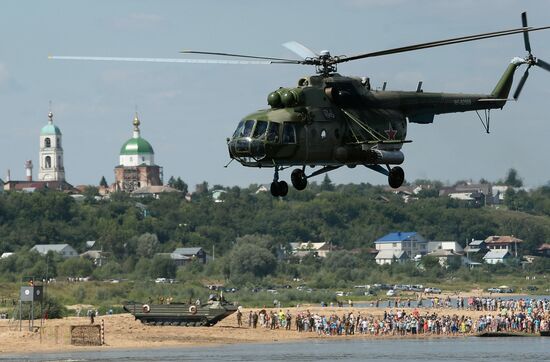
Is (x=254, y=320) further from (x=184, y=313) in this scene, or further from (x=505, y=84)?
(x=505, y=84)

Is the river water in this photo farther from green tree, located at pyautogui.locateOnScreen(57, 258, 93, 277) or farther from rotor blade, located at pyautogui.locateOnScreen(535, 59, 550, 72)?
green tree, located at pyautogui.locateOnScreen(57, 258, 93, 277)

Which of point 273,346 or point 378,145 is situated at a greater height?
point 378,145

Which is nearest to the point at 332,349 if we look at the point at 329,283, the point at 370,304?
the point at 370,304

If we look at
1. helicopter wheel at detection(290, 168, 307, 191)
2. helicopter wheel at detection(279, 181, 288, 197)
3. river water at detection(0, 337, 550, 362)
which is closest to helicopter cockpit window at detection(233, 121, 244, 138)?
helicopter wheel at detection(279, 181, 288, 197)

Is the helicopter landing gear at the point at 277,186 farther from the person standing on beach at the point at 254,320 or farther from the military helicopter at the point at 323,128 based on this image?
the person standing on beach at the point at 254,320

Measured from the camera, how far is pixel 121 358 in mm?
79188

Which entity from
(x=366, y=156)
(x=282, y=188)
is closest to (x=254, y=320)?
(x=366, y=156)

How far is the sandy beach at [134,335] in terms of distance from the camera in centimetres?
8731

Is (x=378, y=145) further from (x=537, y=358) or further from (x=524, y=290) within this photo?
(x=524, y=290)

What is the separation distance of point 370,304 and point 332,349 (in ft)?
190

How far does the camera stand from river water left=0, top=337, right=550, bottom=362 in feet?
260

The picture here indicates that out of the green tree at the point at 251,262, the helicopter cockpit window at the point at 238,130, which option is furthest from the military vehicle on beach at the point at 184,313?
the green tree at the point at 251,262

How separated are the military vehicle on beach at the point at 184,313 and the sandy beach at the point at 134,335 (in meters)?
0.47

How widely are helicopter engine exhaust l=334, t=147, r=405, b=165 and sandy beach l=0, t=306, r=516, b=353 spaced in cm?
3986
